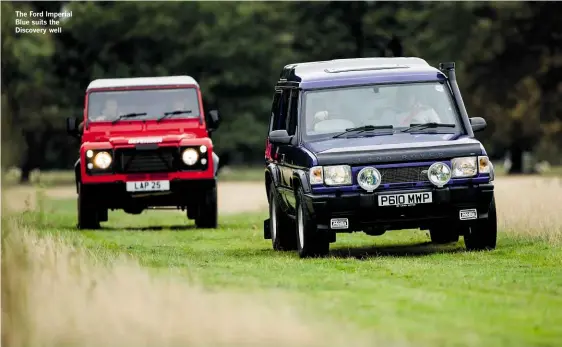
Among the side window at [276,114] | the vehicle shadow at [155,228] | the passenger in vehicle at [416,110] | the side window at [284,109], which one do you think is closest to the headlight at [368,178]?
the passenger in vehicle at [416,110]

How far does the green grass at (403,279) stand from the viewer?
9.09 m

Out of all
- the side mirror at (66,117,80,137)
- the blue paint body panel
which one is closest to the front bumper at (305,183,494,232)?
the blue paint body panel

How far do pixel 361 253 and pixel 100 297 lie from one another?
20.5ft

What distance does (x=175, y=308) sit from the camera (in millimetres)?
9812

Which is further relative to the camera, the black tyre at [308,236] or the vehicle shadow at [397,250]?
the vehicle shadow at [397,250]

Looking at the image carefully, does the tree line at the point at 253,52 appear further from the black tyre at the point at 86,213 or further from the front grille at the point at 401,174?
the front grille at the point at 401,174

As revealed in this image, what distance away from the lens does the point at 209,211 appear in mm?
23125

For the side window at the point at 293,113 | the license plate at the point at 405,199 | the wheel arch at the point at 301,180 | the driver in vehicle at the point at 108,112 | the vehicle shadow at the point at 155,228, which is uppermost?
the side window at the point at 293,113

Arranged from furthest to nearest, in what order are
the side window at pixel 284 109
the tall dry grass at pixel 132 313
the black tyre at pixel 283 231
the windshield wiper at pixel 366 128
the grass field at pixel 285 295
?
the black tyre at pixel 283 231
the side window at pixel 284 109
the windshield wiper at pixel 366 128
the grass field at pixel 285 295
the tall dry grass at pixel 132 313

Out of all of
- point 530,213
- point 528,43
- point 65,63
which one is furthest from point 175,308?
point 65,63

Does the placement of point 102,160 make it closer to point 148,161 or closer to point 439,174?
point 148,161

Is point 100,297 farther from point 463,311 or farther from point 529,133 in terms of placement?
point 529,133

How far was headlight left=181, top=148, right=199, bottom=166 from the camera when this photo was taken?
898 inches

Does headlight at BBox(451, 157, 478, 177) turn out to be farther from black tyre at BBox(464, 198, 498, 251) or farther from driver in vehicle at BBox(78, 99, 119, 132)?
driver in vehicle at BBox(78, 99, 119, 132)
